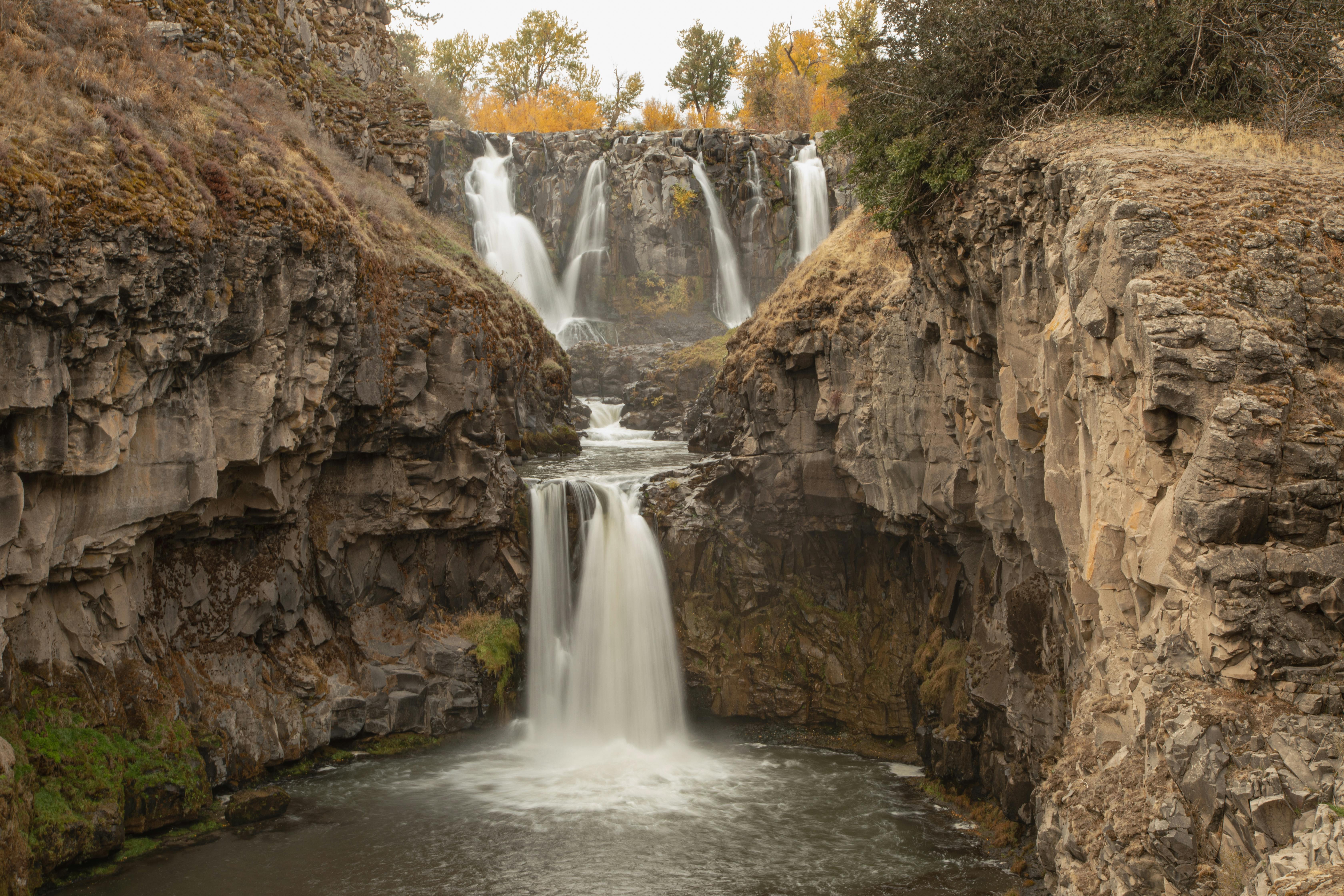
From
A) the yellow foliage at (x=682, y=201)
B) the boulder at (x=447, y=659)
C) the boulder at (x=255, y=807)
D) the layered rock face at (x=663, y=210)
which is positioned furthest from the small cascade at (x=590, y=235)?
the boulder at (x=255, y=807)

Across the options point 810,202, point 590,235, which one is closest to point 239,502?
point 590,235

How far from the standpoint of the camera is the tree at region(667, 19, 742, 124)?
182 ft

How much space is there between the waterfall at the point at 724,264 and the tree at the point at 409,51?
1453 centimetres

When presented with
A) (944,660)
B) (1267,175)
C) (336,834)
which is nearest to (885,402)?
(944,660)

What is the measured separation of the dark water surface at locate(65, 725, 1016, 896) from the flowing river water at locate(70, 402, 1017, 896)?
4cm

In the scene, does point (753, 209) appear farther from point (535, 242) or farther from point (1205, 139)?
point (1205, 139)

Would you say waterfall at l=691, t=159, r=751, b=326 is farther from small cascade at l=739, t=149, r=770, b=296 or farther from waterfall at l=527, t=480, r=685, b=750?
waterfall at l=527, t=480, r=685, b=750

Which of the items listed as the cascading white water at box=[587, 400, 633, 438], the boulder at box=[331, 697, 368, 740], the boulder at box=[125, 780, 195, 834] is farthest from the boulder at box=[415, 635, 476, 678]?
the cascading white water at box=[587, 400, 633, 438]

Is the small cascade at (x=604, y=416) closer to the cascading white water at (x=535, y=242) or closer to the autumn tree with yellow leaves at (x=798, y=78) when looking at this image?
the cascading white water at (x=535, y=242)

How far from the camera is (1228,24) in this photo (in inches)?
588

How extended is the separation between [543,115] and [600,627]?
42673 mm

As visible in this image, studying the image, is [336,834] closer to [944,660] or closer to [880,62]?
[944,660]

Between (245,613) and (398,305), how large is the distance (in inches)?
304

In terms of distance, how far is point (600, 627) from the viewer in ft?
80.5
